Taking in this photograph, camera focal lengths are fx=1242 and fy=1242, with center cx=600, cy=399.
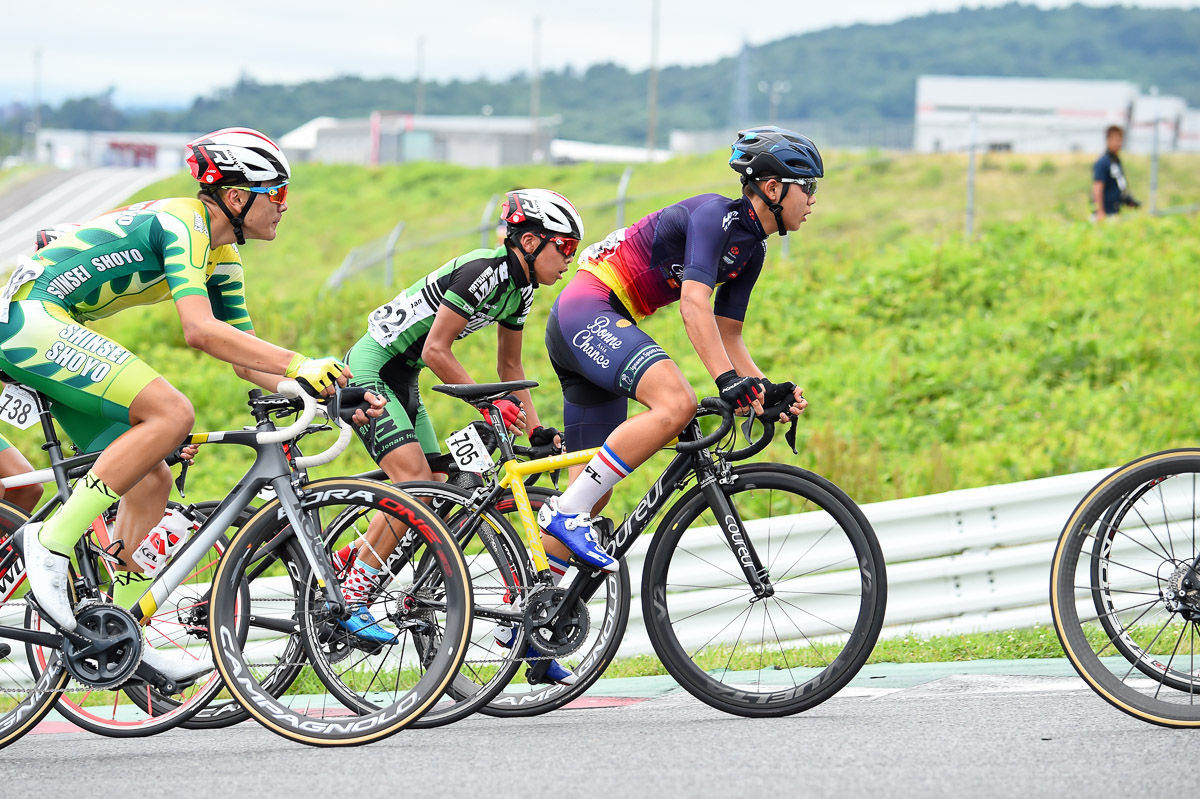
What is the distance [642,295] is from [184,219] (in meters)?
1.88

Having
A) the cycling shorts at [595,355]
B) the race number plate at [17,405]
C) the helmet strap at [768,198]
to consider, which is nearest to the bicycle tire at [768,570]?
the cycling shorts at [595,355]

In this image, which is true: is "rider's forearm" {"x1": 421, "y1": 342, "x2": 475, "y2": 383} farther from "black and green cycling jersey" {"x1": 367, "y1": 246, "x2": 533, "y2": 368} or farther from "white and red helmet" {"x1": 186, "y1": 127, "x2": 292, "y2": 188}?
"white and red helmet" {"x1": 186, "y1": 127, "x2": 292, "y2": 188}

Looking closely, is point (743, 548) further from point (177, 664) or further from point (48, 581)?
point (48, 581)

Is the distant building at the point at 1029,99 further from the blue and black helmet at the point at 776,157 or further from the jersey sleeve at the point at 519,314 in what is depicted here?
the blue and black helmet at the point at 776,157

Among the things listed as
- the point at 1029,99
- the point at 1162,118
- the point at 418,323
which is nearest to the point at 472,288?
the point at 418,323

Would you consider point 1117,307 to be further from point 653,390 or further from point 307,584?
point 307,584

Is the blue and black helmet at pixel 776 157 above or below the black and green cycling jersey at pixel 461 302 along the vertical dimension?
above

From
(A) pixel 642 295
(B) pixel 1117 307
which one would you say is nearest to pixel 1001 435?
(B) pixel 1117 307

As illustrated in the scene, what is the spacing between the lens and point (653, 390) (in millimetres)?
4766

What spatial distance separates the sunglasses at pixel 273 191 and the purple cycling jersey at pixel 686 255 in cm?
129

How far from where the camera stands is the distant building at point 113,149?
101 m

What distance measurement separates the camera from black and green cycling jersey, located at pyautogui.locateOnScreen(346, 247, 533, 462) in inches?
214

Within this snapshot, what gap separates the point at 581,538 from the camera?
15.8 ft

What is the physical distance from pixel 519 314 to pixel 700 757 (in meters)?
2.28
